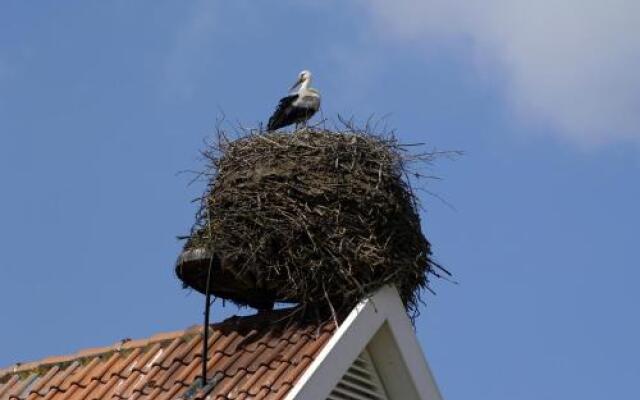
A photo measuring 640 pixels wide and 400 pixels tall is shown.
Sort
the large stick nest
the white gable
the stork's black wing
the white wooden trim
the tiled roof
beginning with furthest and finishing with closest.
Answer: the stork's black wing, the large stick nest, the white gable, the tiled roof, the white wooden trim

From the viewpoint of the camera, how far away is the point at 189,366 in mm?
11102

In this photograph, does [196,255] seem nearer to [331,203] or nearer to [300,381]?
[331,203]

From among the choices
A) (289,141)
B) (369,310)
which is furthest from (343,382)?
(289,141)

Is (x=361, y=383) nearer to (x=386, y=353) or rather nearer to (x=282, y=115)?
(x=386, y=353)

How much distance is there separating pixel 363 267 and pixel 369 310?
1.54ft

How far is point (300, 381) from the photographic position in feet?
33.3

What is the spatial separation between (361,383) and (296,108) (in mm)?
5032

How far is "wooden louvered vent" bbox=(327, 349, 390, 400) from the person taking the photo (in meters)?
10.9

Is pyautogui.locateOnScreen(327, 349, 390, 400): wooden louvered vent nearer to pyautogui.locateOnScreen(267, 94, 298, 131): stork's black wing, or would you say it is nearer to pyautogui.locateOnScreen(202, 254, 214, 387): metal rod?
pyautogui.locateOnScreen(202, 254, 214, 387): metal rod

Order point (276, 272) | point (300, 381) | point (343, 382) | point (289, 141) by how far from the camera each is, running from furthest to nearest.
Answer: point (289, 141) → point (276, 272) → point (343, 382) → point (300, 381)

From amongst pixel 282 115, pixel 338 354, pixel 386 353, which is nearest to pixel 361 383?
pixel 386 353

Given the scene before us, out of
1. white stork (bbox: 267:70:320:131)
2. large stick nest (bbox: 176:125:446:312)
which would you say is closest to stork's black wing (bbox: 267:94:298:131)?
white stork (bbox: 267:70:320:131)

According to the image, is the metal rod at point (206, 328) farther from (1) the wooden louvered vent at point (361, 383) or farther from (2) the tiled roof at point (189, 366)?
(1) the wooden louvered vent at point (361, 383)

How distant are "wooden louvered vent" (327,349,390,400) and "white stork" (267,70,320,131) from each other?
4.29 m
